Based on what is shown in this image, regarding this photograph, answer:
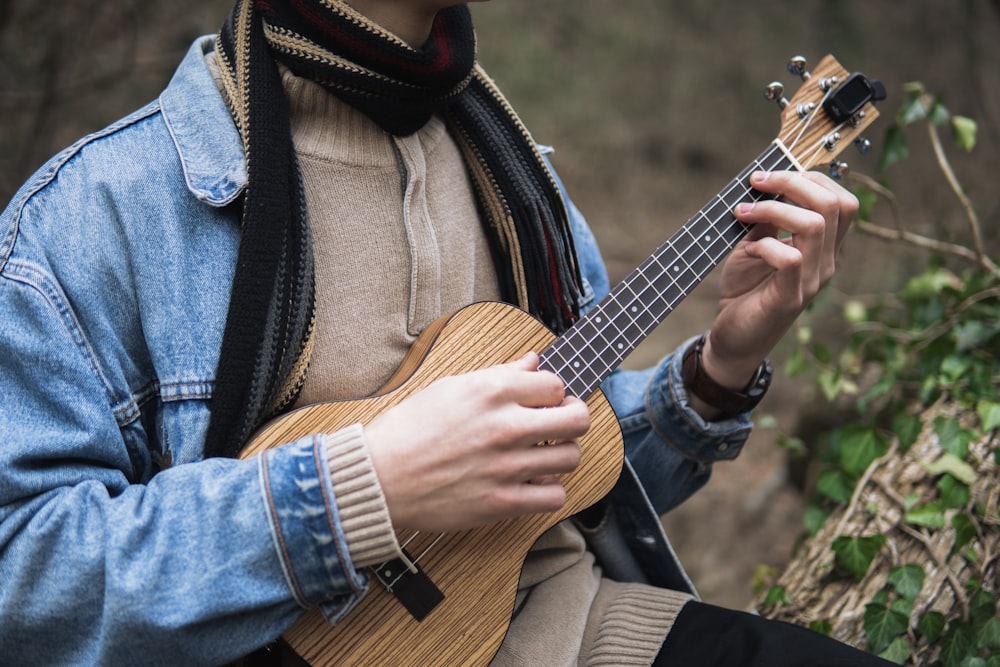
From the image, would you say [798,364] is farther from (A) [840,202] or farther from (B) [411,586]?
(B) [411,586]

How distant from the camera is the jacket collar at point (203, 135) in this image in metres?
1.12

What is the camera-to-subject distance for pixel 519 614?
1239mm

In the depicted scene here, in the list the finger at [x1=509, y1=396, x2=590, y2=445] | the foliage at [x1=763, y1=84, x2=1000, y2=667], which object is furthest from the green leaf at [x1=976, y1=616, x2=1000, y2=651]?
the finger at [x1=509, y1=396, x2=590, y2=445]

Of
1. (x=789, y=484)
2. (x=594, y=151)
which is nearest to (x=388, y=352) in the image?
(x=789, y=484)

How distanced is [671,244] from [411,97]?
0.45 metres

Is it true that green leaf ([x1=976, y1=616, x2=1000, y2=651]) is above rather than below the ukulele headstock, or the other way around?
below

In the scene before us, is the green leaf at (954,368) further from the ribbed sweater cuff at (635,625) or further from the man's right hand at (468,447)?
the man's right hand at (468,447)

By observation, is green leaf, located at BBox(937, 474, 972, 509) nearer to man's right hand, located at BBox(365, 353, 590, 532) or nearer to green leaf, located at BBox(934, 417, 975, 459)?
green leaf, located at BBox(934, 417, 975, 459)

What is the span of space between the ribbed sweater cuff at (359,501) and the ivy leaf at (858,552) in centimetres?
99

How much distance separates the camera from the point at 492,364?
3.95ft

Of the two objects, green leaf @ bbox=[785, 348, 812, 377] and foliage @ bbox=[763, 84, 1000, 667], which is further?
green leaf @ bbox=[785, 348, 812, 377]

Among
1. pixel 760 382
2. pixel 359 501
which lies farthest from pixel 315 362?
pixel 760 382

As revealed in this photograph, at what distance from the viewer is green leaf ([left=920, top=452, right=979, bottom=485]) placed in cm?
162

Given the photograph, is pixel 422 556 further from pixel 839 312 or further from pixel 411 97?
pixel 839 312
